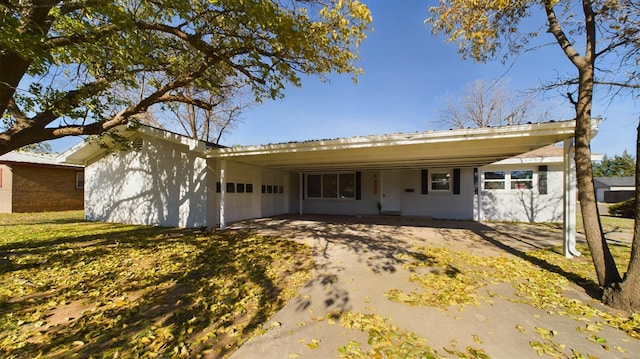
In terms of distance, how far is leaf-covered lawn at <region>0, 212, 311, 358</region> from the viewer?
8.32ft

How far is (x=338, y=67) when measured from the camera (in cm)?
706

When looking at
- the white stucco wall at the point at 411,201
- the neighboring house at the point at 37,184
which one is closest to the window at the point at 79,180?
the neighboring house at the point at 37,184

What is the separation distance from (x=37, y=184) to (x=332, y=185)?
14.8 metres

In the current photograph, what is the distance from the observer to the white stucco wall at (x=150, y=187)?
894cm

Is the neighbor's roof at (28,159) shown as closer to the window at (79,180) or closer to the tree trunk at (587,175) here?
the window at (79,180)

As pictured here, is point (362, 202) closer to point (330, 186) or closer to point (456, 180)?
point (330, 186)

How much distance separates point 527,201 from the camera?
10.6 m

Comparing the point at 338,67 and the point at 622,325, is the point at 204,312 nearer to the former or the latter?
the point at 622,325

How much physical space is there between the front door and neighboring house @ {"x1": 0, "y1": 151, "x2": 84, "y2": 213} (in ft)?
47.0

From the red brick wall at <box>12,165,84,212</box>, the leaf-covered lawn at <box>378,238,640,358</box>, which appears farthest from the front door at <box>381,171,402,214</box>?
the red brick wall at <box>12,165,84,212</box>

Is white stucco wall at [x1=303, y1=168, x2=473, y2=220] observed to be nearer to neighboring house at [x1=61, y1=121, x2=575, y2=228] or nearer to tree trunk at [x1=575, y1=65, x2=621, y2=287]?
neighboring house at [x1=61, y1=121, x2=575, y2=228]

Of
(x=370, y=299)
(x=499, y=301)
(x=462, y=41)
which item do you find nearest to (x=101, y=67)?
(x=370, y=299)

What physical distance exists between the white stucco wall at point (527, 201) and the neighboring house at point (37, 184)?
18469mm

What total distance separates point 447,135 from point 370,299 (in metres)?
3.58
